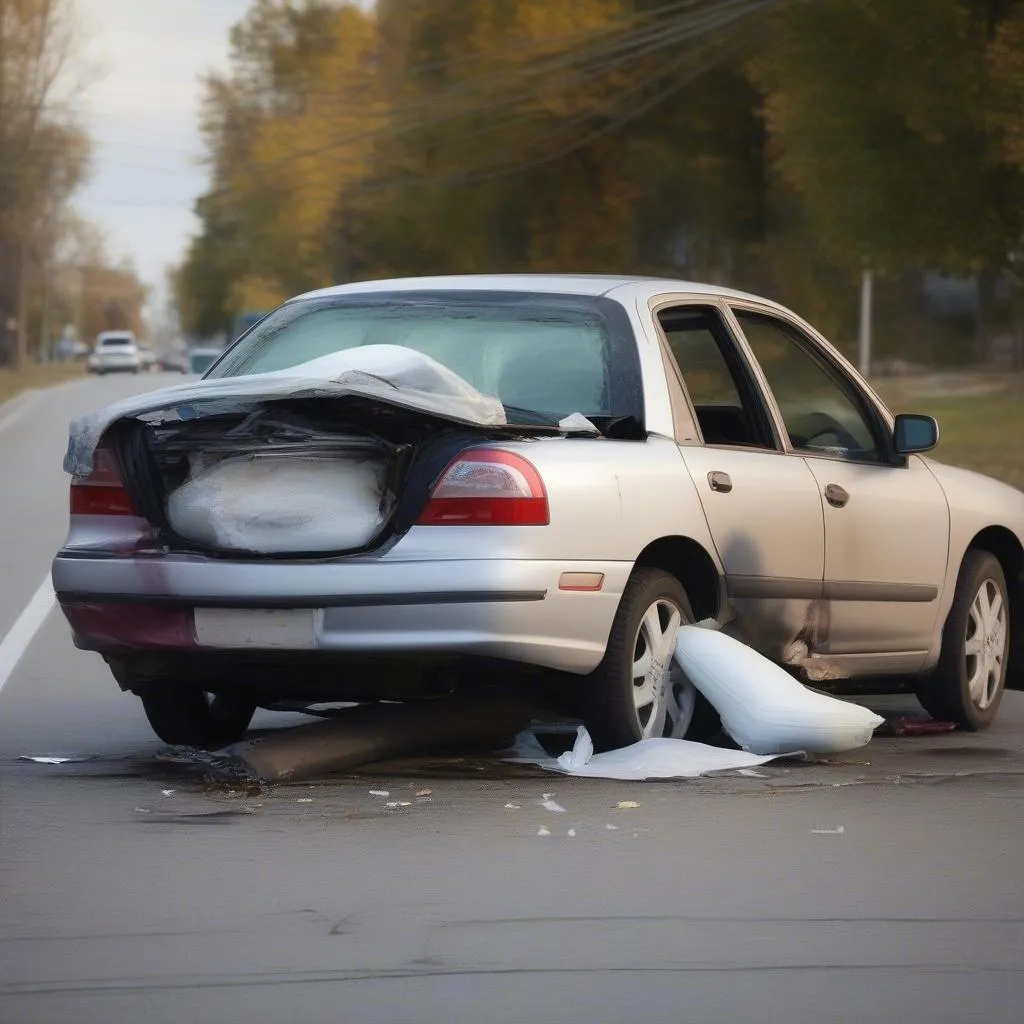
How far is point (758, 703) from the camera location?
815 centimetres

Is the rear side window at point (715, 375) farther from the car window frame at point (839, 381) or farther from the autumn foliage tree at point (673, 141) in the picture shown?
the autumn foliage tree at point (673, 141)

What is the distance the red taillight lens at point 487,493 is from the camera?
7512 millimetres

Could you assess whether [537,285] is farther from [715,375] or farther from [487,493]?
[487,493]

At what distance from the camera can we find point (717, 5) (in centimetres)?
3781

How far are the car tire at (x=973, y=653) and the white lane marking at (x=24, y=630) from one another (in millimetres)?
3754

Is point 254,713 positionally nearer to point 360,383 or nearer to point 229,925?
point 360,383

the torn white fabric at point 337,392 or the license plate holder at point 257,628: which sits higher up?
the torn white fabric at point 337,392

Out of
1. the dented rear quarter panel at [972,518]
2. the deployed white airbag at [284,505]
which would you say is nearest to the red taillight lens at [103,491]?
the deployed white airbag at [284,505]

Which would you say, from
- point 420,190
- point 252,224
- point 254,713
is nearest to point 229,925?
point 254,713

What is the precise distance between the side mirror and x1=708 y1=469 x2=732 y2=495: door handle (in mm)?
1040

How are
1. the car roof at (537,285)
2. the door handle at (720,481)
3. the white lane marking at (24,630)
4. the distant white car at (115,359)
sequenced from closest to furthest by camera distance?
the door handle at (720,481) < the car roof at (537,285) < the white lane marking at (24,630) < the distant white car at (115,359)

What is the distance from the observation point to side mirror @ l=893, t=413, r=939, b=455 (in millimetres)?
9086

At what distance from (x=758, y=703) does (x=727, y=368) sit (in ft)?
4.36

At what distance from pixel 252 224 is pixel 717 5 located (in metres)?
43.9
